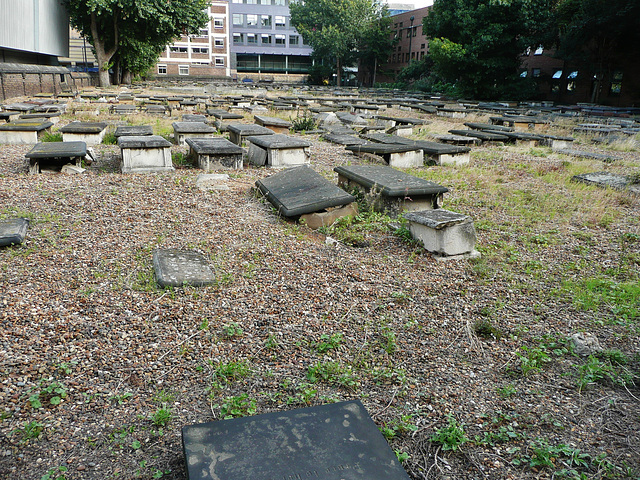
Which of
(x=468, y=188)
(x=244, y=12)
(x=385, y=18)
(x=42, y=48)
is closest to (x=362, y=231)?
(x=468, y=188)

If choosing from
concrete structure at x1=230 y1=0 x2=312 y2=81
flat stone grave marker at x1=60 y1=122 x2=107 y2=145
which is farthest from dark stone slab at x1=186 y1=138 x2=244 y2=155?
concrete structure at x1=230 y1=0 x2=312 y2=81

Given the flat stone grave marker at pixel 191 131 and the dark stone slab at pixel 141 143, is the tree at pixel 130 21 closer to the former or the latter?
the flat stone grave marker at pixel 191 131

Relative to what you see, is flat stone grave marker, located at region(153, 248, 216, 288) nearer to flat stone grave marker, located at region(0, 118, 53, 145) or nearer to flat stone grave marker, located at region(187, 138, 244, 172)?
flat stone grave marker, located at region(187, 138, 244, 172)

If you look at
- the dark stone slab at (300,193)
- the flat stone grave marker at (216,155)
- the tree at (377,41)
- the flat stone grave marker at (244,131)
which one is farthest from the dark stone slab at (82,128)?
the tree at (377,41)

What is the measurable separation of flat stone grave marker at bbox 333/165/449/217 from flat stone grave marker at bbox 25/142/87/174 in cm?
441

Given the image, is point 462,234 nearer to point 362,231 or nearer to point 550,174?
point 362,231

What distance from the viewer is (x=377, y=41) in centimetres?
5175

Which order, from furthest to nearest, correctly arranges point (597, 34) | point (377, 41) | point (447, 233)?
point (377, 41), point (597, 34), point (447, 233)

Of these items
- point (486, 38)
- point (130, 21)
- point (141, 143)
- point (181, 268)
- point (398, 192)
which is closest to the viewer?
point (181, 268)

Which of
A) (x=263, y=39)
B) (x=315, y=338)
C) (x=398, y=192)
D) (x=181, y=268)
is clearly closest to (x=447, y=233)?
(x=398, y=192)

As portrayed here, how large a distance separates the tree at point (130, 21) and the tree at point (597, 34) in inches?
861

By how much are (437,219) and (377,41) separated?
52.1 metres

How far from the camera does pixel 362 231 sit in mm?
5379

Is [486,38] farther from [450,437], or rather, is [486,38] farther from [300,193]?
[450,437]
